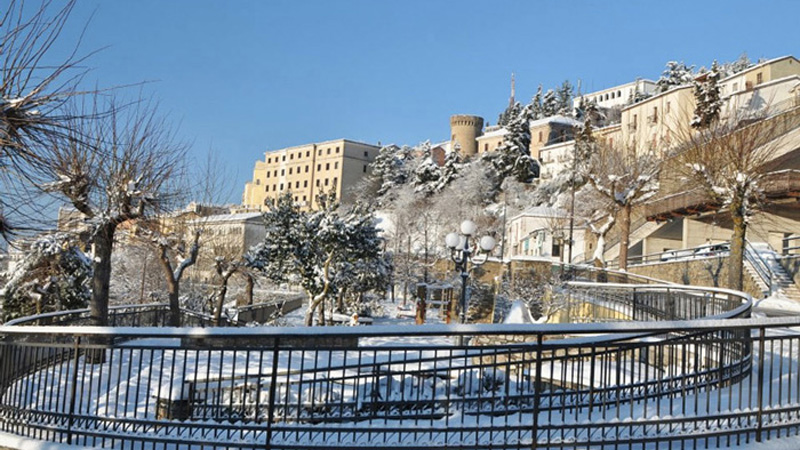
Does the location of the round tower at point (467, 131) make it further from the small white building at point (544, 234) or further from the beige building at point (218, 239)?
the small white building at point (544, 234)

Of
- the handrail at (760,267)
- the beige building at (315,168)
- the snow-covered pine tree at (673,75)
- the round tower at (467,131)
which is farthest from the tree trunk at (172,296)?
the round tower at (467,131)

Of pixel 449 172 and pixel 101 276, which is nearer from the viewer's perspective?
pixel 101 276

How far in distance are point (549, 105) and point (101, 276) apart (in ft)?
304

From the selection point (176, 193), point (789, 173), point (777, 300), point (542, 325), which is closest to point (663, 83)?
point (789, 173)

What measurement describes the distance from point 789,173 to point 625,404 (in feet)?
71.9

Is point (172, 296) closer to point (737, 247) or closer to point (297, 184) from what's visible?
point (737, 247)

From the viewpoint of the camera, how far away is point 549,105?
320ft

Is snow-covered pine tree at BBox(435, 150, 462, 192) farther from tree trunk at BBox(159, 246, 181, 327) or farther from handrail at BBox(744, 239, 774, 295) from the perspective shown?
tree trunk at BBox(159, 246, 181, 327)

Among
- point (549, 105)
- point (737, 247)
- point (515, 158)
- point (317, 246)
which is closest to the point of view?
point (737, 247)

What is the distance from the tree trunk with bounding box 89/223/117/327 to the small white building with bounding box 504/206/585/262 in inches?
1399

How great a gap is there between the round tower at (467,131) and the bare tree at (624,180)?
75.9 metres

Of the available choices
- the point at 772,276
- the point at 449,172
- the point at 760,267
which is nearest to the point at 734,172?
the point at 772,276

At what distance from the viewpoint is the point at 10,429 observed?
5.95 metres

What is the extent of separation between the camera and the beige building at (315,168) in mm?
105500
